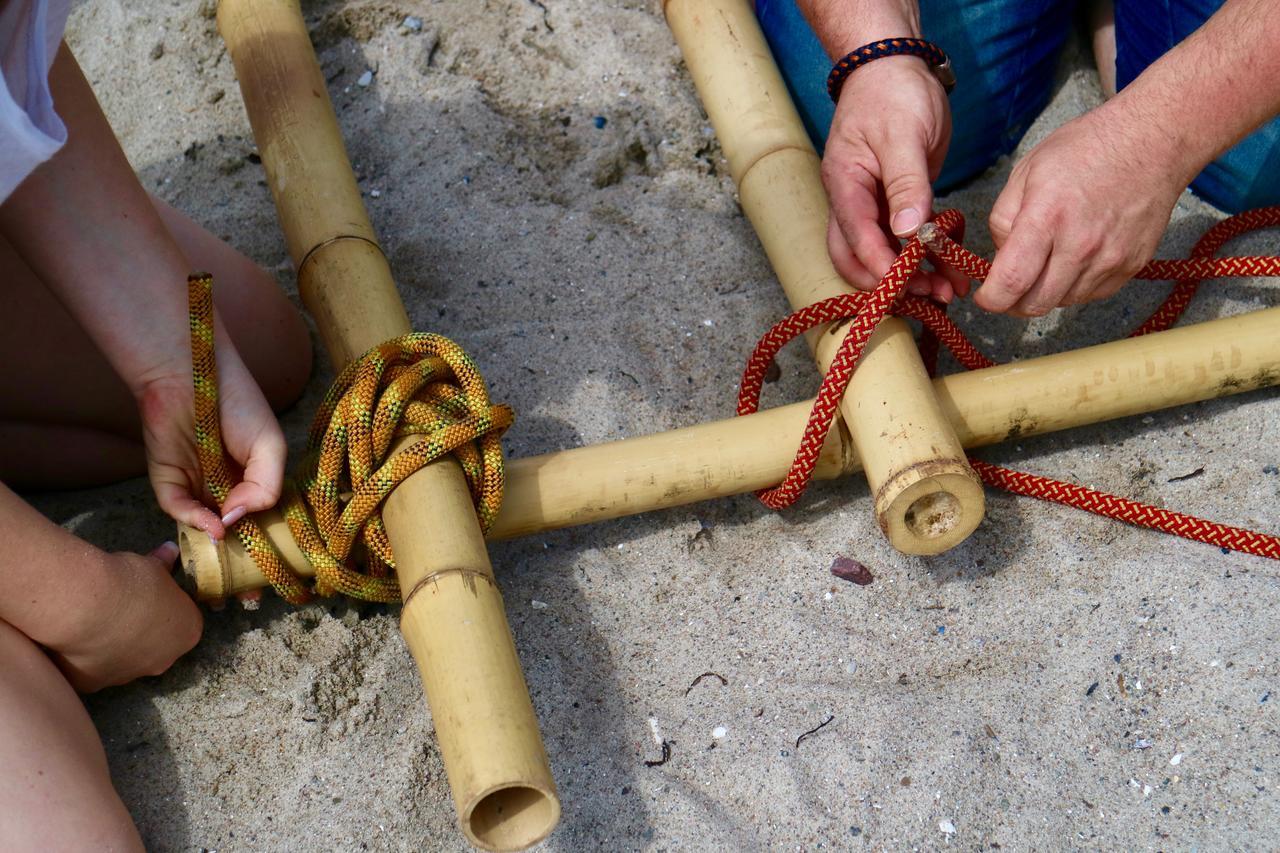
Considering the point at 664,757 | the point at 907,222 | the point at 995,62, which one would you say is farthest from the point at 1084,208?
the point at 664,757

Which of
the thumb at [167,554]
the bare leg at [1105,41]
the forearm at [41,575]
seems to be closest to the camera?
the forearm at [41,575]

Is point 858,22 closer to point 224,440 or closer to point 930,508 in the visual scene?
point 930,508

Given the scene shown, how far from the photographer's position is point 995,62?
2148mm

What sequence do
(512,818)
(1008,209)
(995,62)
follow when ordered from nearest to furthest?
1. (512,818)
2. (1008,209)
3. (995,62)

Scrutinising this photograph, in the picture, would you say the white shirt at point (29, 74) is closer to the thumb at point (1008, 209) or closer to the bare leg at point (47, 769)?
the bare leg at point (47, 769)

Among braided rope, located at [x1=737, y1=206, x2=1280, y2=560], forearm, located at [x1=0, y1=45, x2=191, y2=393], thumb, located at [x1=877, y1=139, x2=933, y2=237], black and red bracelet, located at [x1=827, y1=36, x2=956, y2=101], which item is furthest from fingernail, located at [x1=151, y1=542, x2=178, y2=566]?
black and red bracelet, located at [x1=827, y1=36, x2=956, y2=101]

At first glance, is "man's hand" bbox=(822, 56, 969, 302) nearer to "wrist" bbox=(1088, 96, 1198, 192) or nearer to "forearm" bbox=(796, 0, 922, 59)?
"forearm" bbox=(796, 0, 922, 59)

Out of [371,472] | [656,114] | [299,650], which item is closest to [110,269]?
[371,472]

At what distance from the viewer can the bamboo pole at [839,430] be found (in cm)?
161

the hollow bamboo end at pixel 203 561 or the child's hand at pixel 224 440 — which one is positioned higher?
the child's hand at pixel 224 440

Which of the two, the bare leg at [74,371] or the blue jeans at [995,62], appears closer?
the bare leg at [74,371]

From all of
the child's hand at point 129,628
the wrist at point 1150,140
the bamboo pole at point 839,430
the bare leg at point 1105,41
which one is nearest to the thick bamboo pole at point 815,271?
the bamboo pole at point 839,430

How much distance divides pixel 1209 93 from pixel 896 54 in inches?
16.5

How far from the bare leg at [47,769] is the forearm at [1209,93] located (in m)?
1.48
